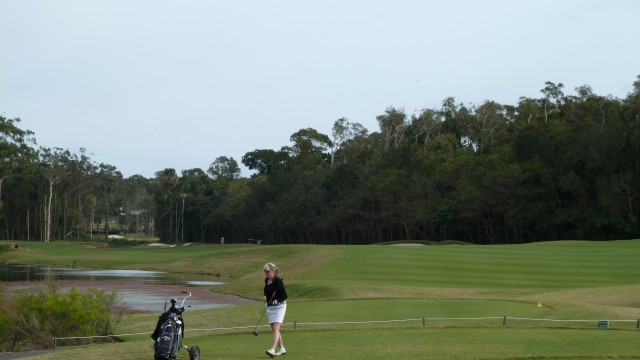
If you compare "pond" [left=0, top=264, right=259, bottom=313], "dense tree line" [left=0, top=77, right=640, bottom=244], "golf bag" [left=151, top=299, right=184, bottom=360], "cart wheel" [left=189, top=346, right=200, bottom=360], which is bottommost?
"pond" [left=0, top=264, right=259, bottom=313]

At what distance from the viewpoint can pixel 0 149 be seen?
105375 mm

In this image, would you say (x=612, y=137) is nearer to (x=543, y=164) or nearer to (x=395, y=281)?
(x=543, y=164)

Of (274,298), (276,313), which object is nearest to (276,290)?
(274,298)

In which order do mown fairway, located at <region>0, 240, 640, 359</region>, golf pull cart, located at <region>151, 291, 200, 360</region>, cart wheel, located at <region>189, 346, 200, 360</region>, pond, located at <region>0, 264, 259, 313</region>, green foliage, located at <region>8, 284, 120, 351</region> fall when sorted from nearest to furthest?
golf pull cart, located at <region>151, 291, 200, 360</region>, cart wheel, located at <region>189, 346, 200, 360</region>, mown fairway, located at <region>0, 240, 640, 359</region>, green foliage, located at <region>8, 284, 120, 351</region>, pond, located at <region>0, 264, 259, 313</region>

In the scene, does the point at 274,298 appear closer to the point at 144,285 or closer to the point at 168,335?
the point at 168,335

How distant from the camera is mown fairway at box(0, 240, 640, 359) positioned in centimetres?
1447

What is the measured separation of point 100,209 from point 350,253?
151696 millimetres

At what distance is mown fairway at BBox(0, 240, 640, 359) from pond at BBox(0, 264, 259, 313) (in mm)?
2551

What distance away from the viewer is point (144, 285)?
44.6 m

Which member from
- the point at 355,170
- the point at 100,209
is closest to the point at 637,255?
the point at 355,170

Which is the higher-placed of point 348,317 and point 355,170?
point 355,170

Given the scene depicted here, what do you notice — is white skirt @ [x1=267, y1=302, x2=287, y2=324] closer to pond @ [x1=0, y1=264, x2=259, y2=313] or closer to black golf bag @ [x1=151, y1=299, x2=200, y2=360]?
black golf bag @ [x1=151, y1=299, x2=200, y2=360]

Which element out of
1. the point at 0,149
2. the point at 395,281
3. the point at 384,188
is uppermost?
the point at 0,149

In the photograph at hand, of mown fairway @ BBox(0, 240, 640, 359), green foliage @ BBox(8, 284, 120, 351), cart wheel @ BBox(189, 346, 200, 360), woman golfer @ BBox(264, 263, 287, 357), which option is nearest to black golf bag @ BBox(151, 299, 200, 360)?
cart wheel @ BBox(189, 346, 200, 360)
